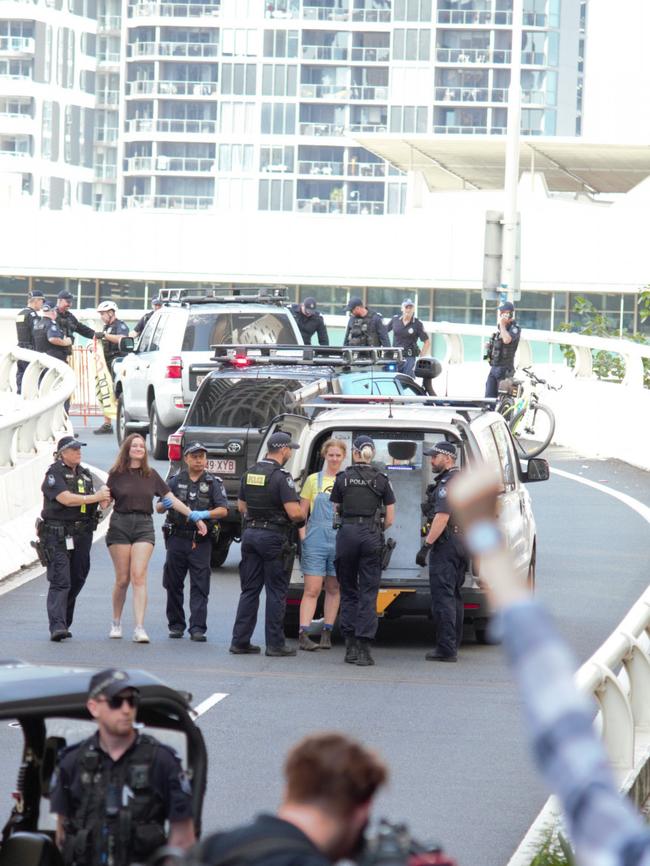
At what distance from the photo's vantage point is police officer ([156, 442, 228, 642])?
15547 millimetres

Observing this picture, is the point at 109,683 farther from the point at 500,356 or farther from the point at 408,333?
the point at 408,333

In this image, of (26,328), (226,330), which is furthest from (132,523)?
(26,328)

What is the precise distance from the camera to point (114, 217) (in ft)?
166

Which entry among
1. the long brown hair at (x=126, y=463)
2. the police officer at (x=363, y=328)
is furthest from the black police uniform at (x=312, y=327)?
the long brown hair at (x=126, y=463)

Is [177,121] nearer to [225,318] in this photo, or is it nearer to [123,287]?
[123,287]

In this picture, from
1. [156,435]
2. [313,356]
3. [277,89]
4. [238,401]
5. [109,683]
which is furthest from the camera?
[277,89]

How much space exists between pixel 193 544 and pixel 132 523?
56cm

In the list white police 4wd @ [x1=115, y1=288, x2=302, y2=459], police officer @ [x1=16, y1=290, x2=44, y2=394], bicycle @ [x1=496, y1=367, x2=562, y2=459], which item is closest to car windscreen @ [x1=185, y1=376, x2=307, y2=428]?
white police 4wd @ [x1=115, y1=288, x2=302, y2=459]

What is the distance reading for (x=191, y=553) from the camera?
51.2 feet

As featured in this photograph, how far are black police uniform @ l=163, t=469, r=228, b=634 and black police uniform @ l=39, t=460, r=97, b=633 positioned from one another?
2.14ft

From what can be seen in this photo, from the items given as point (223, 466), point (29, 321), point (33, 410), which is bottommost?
point (223, 466)

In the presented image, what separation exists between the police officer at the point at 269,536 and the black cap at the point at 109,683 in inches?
310

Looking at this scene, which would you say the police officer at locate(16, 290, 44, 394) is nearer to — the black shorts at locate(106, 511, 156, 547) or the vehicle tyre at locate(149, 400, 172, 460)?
the vehicle tyre at locate(149, 400, 172, 460)

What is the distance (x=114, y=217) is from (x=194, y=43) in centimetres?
10579
